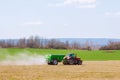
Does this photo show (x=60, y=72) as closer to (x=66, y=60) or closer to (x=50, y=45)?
(x=66, y=60)

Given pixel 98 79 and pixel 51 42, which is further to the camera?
pixel 51 42

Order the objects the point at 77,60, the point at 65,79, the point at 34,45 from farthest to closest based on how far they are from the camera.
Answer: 1. the point at 34,45
2. the point at 77,60
3. the point at 65,79

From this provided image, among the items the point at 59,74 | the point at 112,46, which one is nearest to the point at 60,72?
the point at 59,74

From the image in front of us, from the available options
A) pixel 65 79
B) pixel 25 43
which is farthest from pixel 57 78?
pixel 25 43

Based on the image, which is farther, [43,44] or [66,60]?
[43,44]

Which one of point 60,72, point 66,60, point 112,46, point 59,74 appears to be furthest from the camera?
point 112,46

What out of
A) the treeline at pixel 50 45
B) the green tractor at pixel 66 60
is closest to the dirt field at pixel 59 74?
the green tractor at pixel 66 60

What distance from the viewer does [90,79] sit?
108ft

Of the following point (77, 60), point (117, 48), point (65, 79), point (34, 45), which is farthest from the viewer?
point (34, 45)

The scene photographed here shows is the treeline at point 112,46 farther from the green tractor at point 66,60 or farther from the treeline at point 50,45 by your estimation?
the green tractor at point 66,60

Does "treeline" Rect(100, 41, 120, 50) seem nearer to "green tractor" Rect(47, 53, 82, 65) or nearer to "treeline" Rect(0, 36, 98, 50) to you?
"treeline" Rect(0, 36, 98, 50)

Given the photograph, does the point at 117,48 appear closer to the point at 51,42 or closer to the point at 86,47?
the point at 86,47

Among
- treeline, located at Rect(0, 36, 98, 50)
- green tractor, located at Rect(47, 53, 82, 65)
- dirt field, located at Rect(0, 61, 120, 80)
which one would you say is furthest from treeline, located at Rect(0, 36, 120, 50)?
dirt field, located at Rect(0, 61, 120, 80)

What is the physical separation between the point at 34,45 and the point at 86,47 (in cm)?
1949
